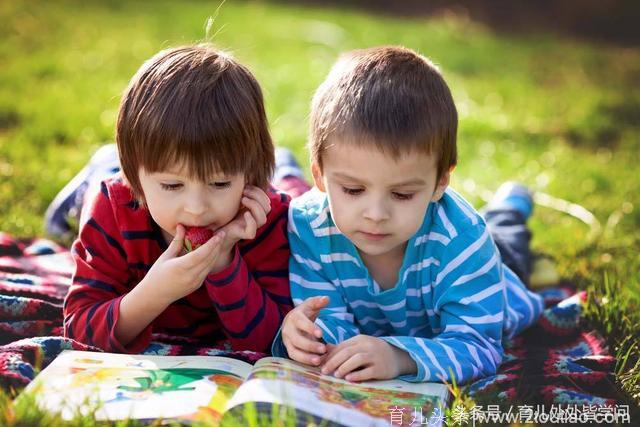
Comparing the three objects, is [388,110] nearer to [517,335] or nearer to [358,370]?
[358,370]

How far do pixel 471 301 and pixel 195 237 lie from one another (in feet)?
2.67

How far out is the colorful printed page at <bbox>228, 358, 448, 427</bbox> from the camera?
1918mm

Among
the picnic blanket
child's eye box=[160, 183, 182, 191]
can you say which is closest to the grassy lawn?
the picnic blanket

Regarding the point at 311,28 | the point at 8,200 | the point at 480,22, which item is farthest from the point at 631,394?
the point at 480,22

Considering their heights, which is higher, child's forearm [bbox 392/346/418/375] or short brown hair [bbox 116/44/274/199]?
short brown hair [bbox 116/44/274/199]

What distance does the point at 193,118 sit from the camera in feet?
7.36

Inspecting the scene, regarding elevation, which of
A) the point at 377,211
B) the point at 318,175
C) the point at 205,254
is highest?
the point at 318,175

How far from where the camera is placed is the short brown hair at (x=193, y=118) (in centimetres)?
222

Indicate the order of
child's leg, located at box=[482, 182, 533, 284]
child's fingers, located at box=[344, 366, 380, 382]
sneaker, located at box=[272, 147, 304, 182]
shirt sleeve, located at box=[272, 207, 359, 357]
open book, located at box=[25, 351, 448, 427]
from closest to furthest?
open book, located at box=[25, 351, 448, 427], child's fingers, located at box=[344, 366, 380, 382], shirt sleeve, located at box=[272, 207, 359, 357], child's leg, located at box=[482, 182, 533, 284], sneaker, located at box=[272, 147, 304, 182]

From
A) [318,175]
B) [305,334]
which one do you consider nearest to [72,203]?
[318,175]

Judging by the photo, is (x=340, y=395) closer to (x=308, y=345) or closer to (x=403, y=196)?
(x=308, y=345)

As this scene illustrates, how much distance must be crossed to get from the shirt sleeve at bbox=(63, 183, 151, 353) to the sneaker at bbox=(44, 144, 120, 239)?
0.74 metres

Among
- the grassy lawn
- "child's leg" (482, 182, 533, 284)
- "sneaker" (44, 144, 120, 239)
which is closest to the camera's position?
"child's leg" (482, 182, 533, 284)

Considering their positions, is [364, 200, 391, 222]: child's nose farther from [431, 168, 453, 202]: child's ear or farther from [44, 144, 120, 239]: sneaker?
[44, 144, 120, 239]: sneaker
